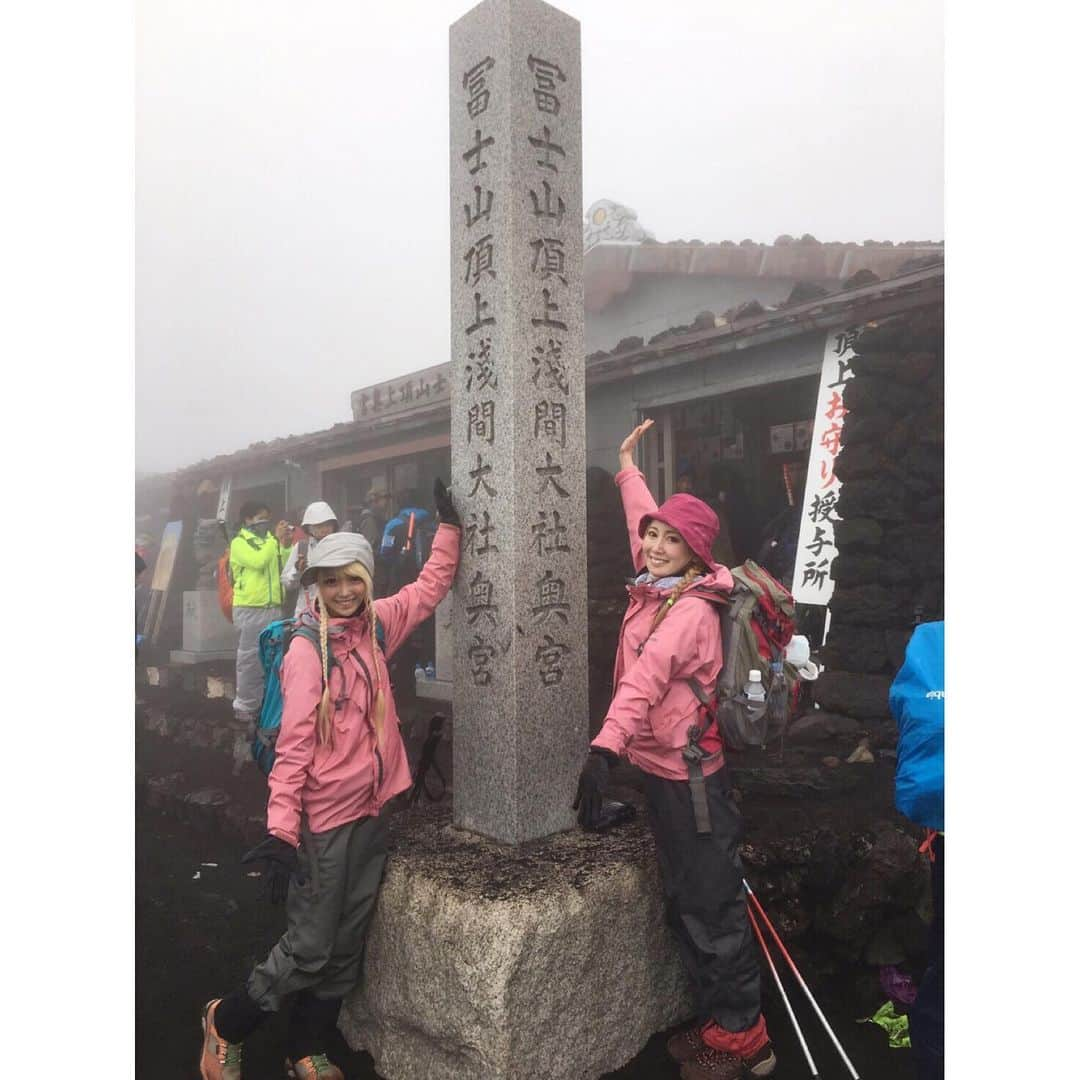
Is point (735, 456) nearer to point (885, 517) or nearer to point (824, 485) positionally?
point (824, 485)

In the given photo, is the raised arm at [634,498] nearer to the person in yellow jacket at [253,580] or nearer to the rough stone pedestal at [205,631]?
the person in yellow jacket at [253,580]

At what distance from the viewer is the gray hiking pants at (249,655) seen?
19.6 feet

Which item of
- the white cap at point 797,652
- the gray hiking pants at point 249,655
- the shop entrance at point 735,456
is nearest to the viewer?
the white cap at point 797,652

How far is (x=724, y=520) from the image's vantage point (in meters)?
5.78

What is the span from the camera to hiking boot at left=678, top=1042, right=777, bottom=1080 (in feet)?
8.61

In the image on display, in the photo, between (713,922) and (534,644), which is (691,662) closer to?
(534,644)

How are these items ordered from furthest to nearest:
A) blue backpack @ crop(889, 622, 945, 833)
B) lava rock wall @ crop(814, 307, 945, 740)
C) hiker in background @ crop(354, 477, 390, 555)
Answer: hiker in background @ crop(354, 477, 390, 555) → lava rock wall @ crop(814, 307, 945, 740) → blue backpack @ crop(889, 622, 945, 833)

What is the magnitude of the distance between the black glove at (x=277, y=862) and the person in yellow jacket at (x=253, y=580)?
11.8 feet

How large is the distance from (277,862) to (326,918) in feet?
1.25

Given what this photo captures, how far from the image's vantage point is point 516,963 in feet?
8.01

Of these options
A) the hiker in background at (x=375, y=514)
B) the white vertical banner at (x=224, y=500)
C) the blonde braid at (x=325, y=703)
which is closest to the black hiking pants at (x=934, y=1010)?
the blonde braid at (x=325, y=703)

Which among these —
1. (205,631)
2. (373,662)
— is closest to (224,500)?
(205,631)

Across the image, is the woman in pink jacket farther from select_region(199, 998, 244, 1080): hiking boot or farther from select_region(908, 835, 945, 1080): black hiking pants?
select_region(199, 998, 244, 1080): hiking boot

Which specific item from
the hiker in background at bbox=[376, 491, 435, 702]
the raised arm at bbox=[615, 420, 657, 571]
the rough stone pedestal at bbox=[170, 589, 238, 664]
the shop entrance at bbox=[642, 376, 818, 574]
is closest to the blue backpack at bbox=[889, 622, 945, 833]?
the raised arm at bbox=[615, 420, 657, 571]
